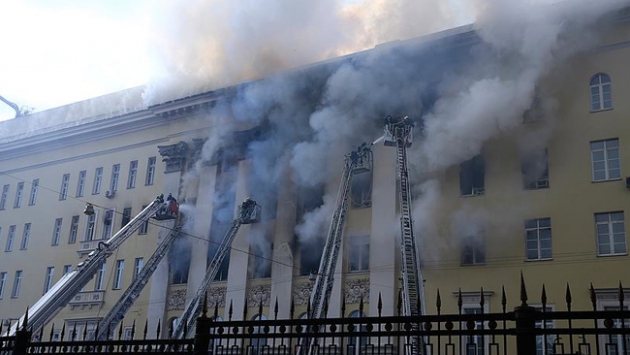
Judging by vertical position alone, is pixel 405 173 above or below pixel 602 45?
below

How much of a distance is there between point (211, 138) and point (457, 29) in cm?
1155

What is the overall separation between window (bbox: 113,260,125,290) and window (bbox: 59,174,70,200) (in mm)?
6073

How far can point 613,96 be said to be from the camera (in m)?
22.0

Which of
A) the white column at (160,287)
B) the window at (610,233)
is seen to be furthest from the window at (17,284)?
the window at (610,233)

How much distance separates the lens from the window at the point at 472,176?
2370cm

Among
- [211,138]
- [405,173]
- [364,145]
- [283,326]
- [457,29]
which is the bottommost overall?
[283,326]

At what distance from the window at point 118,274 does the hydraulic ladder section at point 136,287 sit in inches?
122

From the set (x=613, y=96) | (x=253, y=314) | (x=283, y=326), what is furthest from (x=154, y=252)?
(x=283, y=326)

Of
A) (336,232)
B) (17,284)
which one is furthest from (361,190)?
(17,284)

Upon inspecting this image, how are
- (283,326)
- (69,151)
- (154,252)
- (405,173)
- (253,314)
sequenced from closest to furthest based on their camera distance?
(283,326) < (405,173) < (253,314) < (154,252) < (69,151)

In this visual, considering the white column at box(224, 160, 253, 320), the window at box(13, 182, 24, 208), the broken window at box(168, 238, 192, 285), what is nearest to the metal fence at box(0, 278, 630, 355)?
the white column at box(224, 160, 253, 320)

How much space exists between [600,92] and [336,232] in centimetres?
958

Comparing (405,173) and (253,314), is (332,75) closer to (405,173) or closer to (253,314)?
(405,173)

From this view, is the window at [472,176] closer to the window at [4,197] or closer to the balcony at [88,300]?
the balcony at [88,300]
